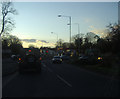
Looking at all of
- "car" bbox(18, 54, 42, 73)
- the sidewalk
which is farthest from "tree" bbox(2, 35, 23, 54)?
"car" bbox(18, 54, 42, 73)

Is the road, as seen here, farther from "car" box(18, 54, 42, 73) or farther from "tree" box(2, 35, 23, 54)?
"tree" box(2, 35, 23, 54)

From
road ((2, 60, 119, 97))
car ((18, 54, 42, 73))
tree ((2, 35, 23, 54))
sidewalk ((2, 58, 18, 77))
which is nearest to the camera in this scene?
road ((2, 60, 119, 97))

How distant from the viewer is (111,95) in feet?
22.9

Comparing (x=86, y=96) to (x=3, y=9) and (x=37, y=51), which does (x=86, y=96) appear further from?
(x=3, y=9)

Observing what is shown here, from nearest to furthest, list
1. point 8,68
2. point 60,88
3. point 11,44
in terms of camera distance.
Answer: point 60,88
point 8,68
point 11,44

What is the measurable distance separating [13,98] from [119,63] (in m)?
4.68

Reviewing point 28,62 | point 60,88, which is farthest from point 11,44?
point 60,88

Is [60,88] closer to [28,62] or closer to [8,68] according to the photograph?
[28,62]

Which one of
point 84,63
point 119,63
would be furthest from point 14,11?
point 119,63

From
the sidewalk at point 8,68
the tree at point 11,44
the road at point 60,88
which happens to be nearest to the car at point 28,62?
the sidewalk at point 8,68

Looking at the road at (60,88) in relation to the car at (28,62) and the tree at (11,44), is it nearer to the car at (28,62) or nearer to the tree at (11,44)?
the car at (28,62)

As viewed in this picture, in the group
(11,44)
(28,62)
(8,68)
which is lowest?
(8,68)

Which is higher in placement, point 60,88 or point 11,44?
point 11,44

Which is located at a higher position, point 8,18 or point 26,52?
Answer: point 8,18
